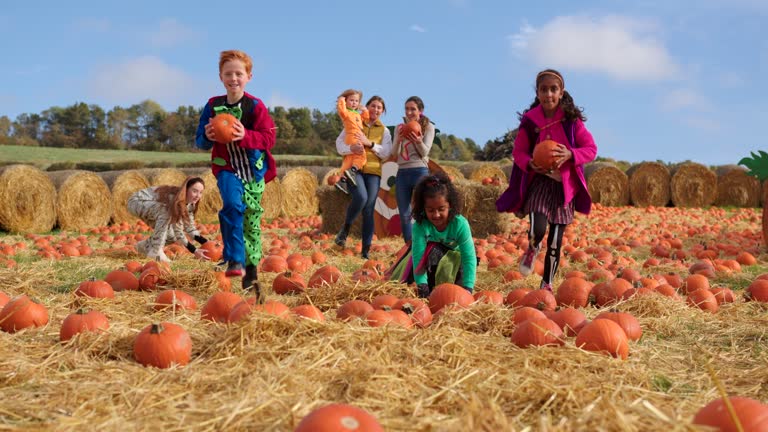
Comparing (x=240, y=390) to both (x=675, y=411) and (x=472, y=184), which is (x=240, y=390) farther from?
(x=472, y=184)

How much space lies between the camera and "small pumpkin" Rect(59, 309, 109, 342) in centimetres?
323

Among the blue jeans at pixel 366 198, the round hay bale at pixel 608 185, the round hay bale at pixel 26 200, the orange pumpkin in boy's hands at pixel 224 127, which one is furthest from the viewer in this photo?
the round hay bale at pixel 608 185

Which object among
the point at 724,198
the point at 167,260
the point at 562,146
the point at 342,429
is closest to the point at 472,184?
the point at 167,260

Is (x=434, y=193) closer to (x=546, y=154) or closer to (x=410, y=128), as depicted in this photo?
(x=546, y=154)

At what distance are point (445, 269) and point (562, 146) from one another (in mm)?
1302

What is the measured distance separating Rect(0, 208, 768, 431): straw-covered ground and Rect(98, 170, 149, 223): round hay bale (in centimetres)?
1186

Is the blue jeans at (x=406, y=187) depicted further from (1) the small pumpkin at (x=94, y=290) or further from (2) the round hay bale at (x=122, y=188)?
(2) the round hay bale at (x=122, y=188)

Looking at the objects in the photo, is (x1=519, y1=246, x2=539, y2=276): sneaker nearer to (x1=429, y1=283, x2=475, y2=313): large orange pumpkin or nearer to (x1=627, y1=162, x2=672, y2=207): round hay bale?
(x1=429, y1=283, x2=475, y2=313): large orange pumpkin

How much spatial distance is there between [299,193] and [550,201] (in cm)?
1389

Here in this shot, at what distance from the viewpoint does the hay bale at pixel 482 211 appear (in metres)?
11.8

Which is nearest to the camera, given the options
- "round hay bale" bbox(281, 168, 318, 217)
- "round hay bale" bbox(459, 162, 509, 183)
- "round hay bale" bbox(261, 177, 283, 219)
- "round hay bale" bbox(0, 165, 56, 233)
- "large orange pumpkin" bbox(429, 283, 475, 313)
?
"large orange pumpkin" bbox(429, 283, 475, 313)

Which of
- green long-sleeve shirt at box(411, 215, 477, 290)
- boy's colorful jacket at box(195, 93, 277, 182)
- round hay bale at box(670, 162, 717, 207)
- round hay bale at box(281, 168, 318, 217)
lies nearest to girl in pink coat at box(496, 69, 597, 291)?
green long-sleeve shirt at box(411, 215, 477, 290)

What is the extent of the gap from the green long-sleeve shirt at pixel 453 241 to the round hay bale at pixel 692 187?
1861cm

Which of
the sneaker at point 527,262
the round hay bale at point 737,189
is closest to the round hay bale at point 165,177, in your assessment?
the sneaker at point 527,262
